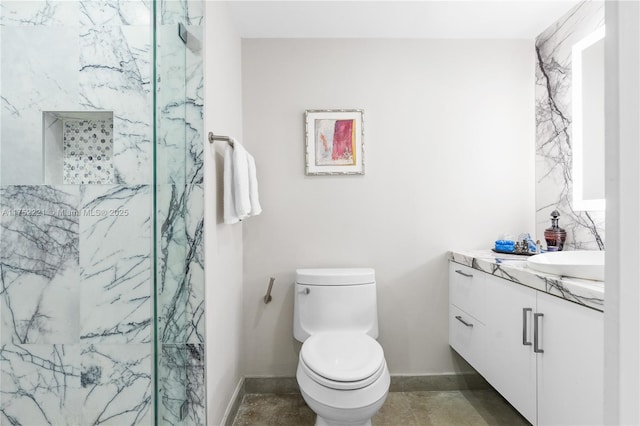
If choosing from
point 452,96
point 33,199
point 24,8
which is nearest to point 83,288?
point 33,199

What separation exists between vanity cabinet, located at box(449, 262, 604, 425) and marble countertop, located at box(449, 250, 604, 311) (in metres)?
0.03

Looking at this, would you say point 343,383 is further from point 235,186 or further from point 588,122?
point 588,122

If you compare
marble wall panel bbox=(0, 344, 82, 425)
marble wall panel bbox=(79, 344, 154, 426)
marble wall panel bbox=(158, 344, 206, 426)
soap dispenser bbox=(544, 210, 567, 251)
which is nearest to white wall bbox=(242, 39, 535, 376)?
soap dispenser bbox=(544, 210, 567, 251)

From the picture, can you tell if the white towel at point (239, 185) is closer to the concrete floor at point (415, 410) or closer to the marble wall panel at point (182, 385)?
the marble wall panel at point (182, 385)

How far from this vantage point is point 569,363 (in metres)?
1.18

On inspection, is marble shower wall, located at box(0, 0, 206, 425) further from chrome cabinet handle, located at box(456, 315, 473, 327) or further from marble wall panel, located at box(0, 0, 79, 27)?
chrome cabinet handle, located at box(456, 315, 473, 327)

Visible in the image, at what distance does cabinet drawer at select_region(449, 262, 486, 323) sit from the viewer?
5.75 ft

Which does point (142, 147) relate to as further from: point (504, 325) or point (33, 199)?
point (504, 325)

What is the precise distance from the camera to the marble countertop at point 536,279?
42.5 inches

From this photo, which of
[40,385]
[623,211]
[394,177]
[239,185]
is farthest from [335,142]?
[623,211]

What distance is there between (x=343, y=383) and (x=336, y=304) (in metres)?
0.58

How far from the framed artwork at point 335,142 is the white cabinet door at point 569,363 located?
3.97ft

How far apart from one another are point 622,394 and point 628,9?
1.07 ft

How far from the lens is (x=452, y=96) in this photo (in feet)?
7.01
